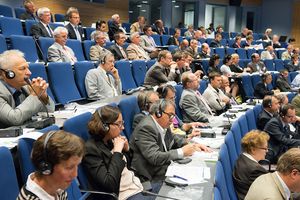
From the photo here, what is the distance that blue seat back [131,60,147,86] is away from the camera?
17.4 ft

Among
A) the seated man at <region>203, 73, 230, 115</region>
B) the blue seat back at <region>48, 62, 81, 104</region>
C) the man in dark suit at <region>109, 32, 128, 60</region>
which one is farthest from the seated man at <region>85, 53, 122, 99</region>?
the man in dark suit at <region>109, 32, 128, 60</region>

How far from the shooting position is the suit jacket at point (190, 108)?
4125 millimetres

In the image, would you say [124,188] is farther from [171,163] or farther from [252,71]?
[252,71]

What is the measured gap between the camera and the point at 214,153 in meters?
2.54

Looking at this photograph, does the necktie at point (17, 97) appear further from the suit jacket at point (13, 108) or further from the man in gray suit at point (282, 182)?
the man in gray suit at point (282, 182)

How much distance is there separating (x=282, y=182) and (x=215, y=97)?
2.86m

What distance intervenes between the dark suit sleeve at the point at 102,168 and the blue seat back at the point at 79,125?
98mm

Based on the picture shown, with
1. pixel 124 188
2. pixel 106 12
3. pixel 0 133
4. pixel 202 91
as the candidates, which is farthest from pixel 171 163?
pixel 106 12

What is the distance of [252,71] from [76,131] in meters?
6.50

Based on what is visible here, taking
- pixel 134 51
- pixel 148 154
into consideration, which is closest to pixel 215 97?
pixel 134 51

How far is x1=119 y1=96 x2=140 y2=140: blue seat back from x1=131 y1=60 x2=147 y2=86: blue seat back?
2165 millimetres

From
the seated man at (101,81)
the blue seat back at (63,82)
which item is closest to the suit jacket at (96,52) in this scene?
the seated man at (101,81)

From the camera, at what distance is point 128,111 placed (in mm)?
3014

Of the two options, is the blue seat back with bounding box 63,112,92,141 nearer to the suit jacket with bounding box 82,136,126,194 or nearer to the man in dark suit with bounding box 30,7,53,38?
the suit jacket with bounding box 82,136,126,194
